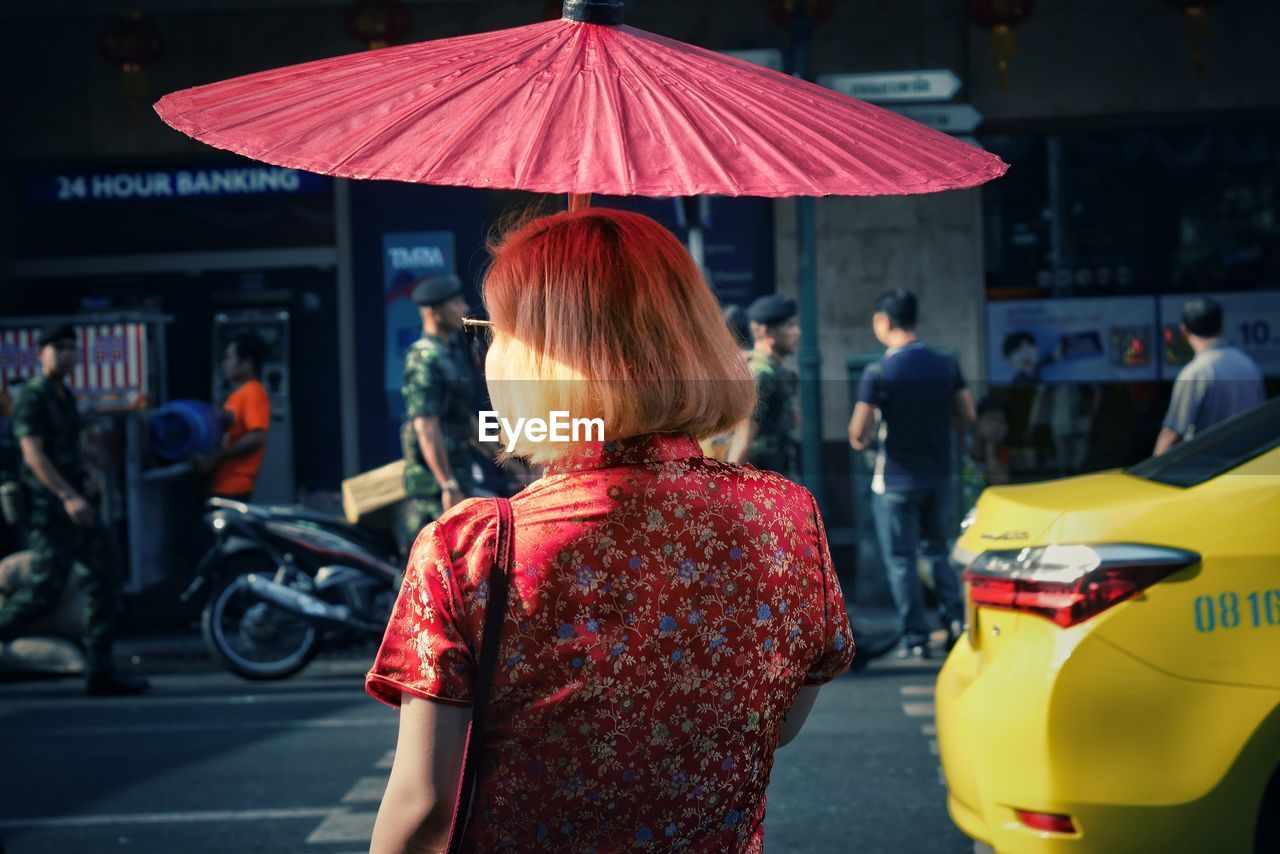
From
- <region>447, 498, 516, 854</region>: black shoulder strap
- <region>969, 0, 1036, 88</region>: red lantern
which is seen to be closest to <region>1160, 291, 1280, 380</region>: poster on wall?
<region>969, 0, 1036, 88</region>: red lantern

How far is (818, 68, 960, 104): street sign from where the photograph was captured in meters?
8.88

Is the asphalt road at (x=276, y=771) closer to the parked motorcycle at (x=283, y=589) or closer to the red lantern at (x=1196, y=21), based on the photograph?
the parked motorcycle at (x=283, y=589)

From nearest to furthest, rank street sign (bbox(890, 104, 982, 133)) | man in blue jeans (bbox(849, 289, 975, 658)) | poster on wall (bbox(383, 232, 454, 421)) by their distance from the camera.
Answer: man in blue jeans (bbox(849, 289, 975, 658)) → street sign (bbox(890, 104, 982, 133)) → poster on wall (bbox(383, 232, 454, 421))

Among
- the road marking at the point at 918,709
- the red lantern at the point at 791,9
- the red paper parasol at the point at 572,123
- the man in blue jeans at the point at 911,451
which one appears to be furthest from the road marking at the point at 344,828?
the red lantern at the point at 791,9

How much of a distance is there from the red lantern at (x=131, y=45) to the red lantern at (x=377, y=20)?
1468 mm

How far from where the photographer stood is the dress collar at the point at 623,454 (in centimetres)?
165

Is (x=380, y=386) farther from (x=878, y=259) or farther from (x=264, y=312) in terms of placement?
(x=878, y=259)

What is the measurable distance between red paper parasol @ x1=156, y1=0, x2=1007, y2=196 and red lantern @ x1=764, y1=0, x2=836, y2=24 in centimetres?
792

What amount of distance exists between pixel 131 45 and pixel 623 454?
33.3 feet

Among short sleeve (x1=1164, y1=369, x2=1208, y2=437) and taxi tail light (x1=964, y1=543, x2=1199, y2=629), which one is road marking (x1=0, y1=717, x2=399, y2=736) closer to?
taxi tail light (x1=964, y1=543, x2=1199, y2=629)

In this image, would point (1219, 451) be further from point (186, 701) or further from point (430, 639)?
point (186, 701)

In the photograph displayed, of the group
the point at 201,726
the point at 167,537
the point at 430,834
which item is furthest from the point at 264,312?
the point at 430,834

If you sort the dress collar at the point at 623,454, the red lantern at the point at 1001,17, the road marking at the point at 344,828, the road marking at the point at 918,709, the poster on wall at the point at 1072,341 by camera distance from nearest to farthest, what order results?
1. the dress collar at the point at 623,454
2. the road marking at the point at 344,828
3. the road marking at the point at 918,709
4. the red lantern at the point at 1001,17
5. the poster on wall at the point at 1072,341

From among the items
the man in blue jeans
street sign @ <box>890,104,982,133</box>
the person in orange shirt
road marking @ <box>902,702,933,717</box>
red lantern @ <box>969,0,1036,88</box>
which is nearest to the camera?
road marking @ <box>902,702,933,717</box>
